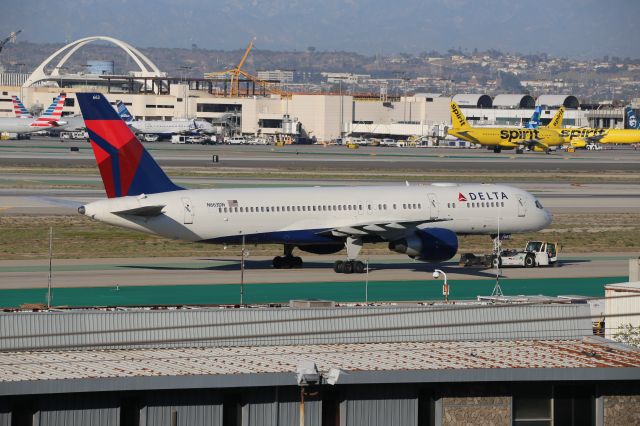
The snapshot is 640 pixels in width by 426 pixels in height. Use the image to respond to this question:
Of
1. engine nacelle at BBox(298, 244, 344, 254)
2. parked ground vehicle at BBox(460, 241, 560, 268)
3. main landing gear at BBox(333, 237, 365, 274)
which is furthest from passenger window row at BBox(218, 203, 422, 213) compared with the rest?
parked ground vehicle at BBox(460, 241, 560, 268)

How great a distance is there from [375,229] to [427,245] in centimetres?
287

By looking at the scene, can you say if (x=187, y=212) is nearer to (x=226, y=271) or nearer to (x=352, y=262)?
(x=226, y=271)

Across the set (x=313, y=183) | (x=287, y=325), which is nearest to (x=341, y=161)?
(x=313, y=183)

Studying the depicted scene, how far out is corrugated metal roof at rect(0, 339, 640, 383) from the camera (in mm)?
30125

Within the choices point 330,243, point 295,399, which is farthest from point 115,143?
point 295,399

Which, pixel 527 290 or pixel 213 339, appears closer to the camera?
pixel 213 339

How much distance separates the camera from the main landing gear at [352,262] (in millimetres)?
64938

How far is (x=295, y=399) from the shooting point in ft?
98.1

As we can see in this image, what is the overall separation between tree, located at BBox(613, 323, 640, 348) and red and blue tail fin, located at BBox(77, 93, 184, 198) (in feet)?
99.7

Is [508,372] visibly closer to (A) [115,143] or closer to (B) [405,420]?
(B) [405,420]

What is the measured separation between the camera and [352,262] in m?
65.3

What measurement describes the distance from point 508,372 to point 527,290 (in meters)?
30.9

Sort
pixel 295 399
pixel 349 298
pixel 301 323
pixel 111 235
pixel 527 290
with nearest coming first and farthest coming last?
pixel 295 399 < pixel 301 323 < pixel 349 298 < pixel 527 290 < pixel 111 235

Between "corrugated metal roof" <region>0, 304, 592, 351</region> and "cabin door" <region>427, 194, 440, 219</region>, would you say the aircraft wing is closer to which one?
"cabin door" <region>427, 194, 440, 219</region>
